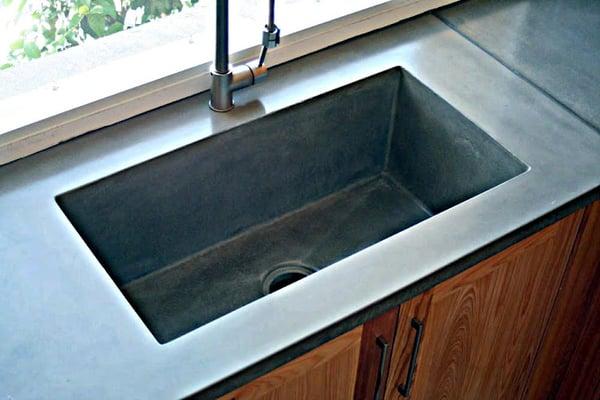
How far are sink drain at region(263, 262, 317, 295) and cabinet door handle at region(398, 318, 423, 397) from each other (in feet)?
0.76

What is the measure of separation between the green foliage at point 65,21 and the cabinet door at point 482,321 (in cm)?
63

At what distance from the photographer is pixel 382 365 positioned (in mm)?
1337

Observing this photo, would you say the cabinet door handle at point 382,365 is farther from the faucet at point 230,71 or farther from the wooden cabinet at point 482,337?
the faucet at point 230,71

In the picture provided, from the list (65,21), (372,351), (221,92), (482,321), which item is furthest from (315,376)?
(65,21)

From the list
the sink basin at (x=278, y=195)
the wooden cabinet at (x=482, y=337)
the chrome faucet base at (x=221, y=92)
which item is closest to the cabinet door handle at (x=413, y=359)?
the wooden cabinet at (x=482, y=337)

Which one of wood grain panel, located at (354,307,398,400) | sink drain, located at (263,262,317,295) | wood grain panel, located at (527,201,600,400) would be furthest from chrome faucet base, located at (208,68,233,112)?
wood grain panel, located at (527,201,600,400)

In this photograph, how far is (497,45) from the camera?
5.35 ft

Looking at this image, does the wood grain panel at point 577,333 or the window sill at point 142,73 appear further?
the wood grain panel at point 577,333

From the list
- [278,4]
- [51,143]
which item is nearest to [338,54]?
[278,4]

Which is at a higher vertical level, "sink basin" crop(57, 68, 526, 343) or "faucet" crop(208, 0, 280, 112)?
"faucet" crop(208, 0, 280, 112)

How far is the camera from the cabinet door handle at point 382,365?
1.29 m

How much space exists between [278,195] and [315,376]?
420mm

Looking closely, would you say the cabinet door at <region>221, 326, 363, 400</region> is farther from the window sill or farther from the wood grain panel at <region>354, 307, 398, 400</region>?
the window sill

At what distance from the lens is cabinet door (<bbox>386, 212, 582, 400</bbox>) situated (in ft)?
4.39
